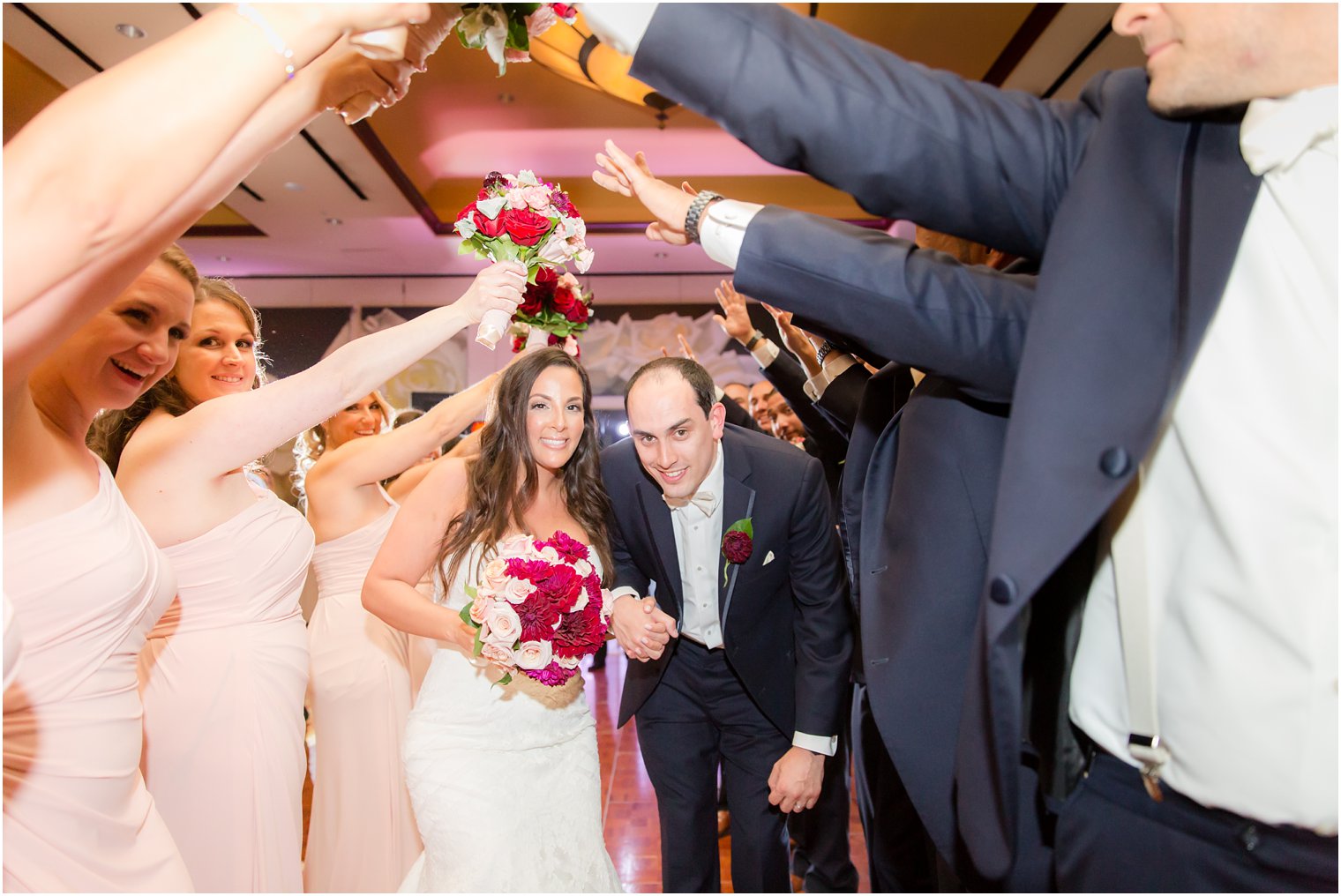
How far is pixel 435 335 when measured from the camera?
213 cm

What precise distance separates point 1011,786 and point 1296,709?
1.15ft

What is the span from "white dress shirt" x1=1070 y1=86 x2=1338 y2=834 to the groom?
1.85 meters

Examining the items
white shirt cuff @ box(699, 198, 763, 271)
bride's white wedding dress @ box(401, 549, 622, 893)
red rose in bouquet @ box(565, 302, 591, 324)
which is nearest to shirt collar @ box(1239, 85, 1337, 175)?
white shirt cuff @ box(699, 198, 763, 271)

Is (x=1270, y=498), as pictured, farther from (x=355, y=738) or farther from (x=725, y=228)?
(x=355, y=738)

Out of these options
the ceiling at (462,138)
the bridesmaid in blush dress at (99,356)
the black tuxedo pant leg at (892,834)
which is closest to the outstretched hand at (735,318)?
the black tuxedo pant leg at (892,834)

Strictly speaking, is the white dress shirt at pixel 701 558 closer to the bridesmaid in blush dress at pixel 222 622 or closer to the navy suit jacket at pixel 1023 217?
the bridesmaid in blush dress at pixel 222 622

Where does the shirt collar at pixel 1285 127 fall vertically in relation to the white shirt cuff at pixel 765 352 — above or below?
above

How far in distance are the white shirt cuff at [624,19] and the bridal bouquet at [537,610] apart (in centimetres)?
159

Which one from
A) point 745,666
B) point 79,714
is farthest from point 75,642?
point 745,666

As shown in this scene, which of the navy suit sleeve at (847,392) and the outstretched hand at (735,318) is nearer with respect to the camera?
the navy suit sleeve at (847,392)

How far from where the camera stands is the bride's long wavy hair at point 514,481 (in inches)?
112

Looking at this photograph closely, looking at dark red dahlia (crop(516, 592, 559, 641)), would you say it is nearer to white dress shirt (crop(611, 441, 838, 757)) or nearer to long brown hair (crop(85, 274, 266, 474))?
white dress shirt (crop(611, 441, 838, 757))

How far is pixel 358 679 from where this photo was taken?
3459mm

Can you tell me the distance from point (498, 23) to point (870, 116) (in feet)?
1.85
